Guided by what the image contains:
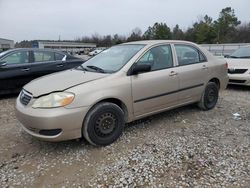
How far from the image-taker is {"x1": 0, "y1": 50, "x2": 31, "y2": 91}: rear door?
635 centimetres

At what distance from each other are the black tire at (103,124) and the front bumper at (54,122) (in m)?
0.12

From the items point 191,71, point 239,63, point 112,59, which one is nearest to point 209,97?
point 191,71

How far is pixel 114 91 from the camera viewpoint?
3.63 metres

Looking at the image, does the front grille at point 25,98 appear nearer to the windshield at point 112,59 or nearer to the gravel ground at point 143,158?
the gravel ground at point 143,158

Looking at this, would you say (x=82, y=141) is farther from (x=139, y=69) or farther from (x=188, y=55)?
(x=188, y=55)

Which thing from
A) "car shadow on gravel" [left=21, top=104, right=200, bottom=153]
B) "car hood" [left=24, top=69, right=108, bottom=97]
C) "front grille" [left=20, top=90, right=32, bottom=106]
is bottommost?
"car shadow on gravel" [left=21, top=104, right=200, bottom=153]

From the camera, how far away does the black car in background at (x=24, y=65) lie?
6391 millimetres

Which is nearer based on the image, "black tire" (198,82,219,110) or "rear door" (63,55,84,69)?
"black tire" (198,82,219,110)

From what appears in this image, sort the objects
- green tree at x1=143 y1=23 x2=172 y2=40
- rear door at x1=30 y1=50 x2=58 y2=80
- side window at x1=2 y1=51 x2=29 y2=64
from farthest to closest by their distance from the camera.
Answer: green tree at x1=143 y1=23 x2=172 y2=40
rear door at x1=30 y1=50 x2=58 y2=80
side window at x1=2 y1=51 x2=29 y2=64

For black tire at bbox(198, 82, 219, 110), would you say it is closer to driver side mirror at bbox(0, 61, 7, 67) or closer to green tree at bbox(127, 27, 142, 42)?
driver side mirror at bbox(0, 61, 7, 67)

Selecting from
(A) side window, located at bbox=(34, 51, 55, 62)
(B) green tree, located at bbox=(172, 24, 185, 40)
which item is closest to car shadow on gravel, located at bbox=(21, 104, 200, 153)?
(A) side window, located at bbox=(34, 51, 55, 62)

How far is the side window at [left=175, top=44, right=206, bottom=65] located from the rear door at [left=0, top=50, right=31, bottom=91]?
4106 millimetres

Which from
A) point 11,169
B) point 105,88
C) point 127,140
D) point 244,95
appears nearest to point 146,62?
point 105,88

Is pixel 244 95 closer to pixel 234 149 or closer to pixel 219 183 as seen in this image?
pixel 234 149
